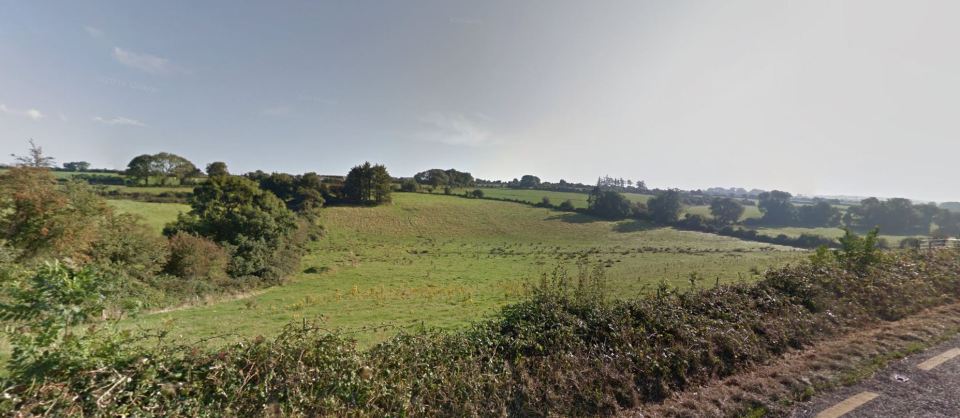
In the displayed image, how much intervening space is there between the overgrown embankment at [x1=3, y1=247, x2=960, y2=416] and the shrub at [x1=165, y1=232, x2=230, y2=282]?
64.5ft

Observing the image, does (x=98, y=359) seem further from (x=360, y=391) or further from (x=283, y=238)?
(x=283, y=238)

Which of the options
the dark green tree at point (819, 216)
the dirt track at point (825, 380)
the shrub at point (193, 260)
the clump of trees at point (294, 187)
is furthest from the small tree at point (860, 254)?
the dark green tree at point (819, 216)

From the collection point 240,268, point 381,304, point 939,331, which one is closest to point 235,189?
point 240,268

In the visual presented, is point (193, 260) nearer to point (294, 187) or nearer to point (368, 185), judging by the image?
point (294, 187)

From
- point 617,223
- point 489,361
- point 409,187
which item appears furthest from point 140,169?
point 617,223

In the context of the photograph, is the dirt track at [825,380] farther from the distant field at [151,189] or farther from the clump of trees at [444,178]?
the clump of trees at [444,178]

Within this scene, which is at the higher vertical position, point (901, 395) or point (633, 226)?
point (901, 395)

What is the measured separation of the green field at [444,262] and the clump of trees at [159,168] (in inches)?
1233

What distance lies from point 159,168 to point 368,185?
1442 inches

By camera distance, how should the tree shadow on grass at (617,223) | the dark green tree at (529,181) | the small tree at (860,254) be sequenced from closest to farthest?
the small tree at (860,254)
the tree shadow on grass at (617,223)
the dark green tree at (529,181)

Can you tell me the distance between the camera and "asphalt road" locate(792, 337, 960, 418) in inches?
158

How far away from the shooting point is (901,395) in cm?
430

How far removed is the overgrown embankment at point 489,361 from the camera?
125 inches

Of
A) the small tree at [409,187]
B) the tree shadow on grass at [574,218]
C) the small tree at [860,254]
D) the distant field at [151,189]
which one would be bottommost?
the tree shadow on grass at [574,218]
